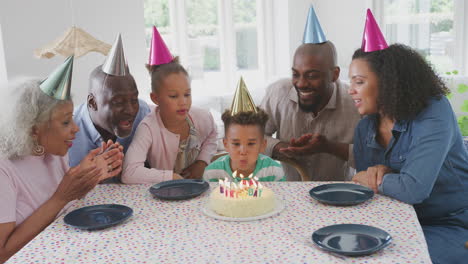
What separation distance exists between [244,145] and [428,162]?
0.82m

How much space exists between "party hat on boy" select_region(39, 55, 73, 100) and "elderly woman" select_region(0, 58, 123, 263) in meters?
0.02

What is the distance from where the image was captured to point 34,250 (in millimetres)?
1651

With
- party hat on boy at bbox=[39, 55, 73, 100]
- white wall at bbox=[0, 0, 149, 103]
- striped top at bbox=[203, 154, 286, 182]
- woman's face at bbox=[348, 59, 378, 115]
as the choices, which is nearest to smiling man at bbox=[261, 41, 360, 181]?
striped top at bbox=[203, 154, 286, 182]

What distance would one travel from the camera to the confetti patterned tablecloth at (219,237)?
1.53 m

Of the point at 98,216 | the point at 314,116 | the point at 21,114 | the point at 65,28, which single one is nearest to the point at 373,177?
the point at 314,116

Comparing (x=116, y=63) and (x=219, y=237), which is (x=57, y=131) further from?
(x=219, y=237)

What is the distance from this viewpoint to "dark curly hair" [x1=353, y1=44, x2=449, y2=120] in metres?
2.08

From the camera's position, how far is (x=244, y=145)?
2434 mm

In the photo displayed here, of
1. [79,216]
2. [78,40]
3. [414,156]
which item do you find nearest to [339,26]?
[78,40]

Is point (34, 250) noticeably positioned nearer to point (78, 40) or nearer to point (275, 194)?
point (275, 194)

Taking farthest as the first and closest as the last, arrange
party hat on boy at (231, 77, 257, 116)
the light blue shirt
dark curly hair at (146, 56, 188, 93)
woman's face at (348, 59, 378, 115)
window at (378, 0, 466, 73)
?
window at (378, 0, 466, 73) < the light blue shirt < dark curly hair at (146, 56, 188, 93) < party hat on boy at (231, 77, 257, 116) < woman's face at (348, 59, 378, 115)

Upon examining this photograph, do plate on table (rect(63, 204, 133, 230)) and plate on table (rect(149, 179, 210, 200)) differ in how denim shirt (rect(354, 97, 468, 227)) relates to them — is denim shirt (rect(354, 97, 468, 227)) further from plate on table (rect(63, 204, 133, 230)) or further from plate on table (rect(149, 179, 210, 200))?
plate on table (rect(63, 204, 133, 230))

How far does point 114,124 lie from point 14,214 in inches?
28.6

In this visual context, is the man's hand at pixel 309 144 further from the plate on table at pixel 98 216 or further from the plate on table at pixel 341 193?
the plate on table at pixel 98 216
